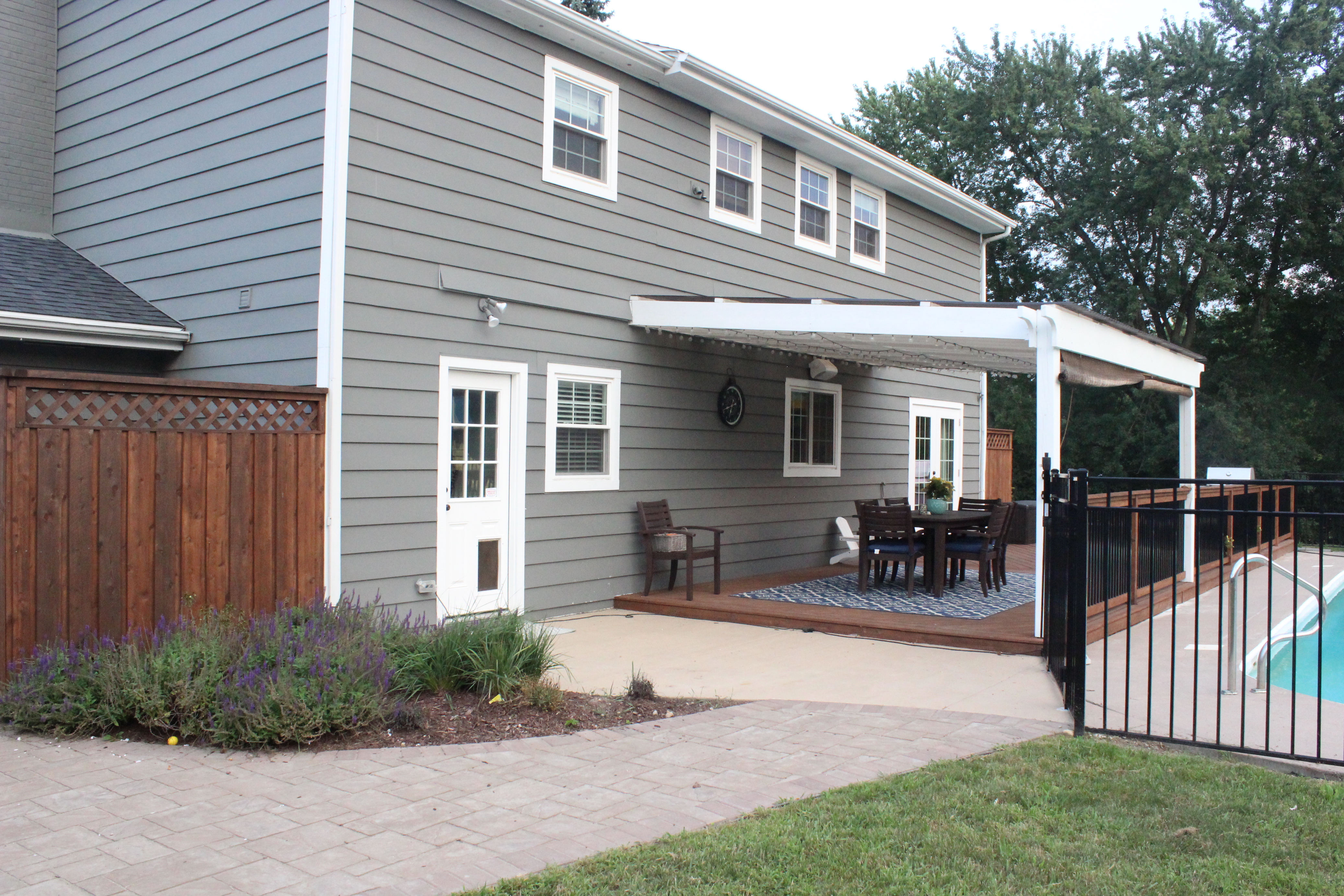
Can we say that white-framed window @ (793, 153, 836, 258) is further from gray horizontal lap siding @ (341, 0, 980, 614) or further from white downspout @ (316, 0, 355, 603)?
white downspout @ (316, 0, 355, 603)

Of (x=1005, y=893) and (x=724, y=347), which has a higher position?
(x=724, y=347)

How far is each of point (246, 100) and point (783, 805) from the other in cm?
664

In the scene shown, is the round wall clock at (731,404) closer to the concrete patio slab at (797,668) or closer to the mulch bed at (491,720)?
the concrete patio slab at (797,668)

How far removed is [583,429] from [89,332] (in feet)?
12.9

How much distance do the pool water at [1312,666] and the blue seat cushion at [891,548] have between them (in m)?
3.03

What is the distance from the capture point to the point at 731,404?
11.0 metres

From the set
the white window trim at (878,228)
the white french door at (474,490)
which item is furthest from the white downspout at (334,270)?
the white window trim at (878,228)

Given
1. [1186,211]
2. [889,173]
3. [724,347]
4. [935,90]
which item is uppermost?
[935,90]

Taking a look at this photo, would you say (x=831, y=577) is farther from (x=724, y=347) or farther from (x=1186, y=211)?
(x=1186, y=211)

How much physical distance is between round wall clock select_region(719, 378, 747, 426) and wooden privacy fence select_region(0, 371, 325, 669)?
480 centimetres

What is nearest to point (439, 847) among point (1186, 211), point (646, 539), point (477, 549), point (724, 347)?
point (477, 549)

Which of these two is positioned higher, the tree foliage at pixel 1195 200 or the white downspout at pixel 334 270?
the tree foliage at pixel 1195 200

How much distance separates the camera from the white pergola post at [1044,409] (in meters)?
7.55

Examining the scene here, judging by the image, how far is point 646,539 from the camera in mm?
9648
